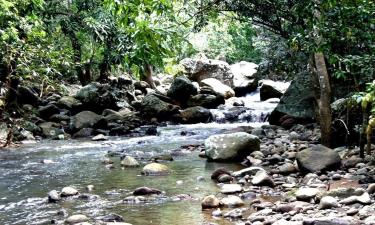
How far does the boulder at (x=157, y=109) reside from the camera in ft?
50.1

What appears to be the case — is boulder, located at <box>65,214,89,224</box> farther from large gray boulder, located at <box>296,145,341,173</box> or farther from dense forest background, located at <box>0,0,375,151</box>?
large gray boulder, located at <box>296,145,341,173</box>

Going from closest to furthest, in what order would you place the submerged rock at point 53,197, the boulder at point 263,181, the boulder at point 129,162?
1. the submerged rock at point 53,197
2. the boulder at point 263,181
3. the boulder at point 129,162

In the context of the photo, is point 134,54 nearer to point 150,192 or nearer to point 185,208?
point 185,208

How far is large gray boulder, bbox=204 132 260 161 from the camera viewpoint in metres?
8.25

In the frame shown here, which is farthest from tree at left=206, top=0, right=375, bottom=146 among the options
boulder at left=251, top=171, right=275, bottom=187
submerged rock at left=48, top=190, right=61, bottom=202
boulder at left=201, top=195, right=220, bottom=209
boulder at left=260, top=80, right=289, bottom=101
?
boulder at left=260, top=80, right=289, bottom=101

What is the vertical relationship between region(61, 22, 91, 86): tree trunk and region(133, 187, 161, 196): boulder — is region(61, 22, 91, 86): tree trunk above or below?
above

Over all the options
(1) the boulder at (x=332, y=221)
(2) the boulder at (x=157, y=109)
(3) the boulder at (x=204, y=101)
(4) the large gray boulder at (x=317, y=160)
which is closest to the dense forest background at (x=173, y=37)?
(4) the large gray boulder at (x=317, y=160)

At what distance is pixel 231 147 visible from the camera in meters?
8.27

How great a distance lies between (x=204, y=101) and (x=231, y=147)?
885cm

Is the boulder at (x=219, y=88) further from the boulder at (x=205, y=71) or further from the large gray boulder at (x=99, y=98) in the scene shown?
the large gray boulder at (x=99, y=98)

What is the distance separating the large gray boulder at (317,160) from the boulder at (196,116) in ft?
27.0

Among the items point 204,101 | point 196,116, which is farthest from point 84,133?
point 204,101

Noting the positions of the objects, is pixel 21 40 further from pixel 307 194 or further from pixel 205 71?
pixel 205 71

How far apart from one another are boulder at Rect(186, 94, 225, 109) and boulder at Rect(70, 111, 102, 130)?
4.03 meters
